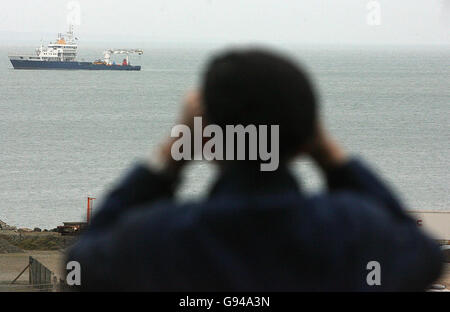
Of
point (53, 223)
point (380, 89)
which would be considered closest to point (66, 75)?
point (380, 89)

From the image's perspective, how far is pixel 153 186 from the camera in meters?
1.38

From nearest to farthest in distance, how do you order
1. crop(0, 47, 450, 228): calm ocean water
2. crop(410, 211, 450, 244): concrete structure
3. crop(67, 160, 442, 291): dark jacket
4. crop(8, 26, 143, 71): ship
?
1. crop(67, 160, 442, 291): dark jacket
2. crop(410, 211, 450, 244): concrete structure
3. crop(0, 47, 450, 228): calm ocean water
4. crop(8, 26, 143, 71): ship

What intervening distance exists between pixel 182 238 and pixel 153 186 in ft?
0.42

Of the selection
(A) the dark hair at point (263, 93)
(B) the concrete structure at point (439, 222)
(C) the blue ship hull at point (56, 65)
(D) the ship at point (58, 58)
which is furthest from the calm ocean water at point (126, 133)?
(A) the dark hair at point (263, 93)

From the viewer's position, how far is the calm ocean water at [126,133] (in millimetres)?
45281

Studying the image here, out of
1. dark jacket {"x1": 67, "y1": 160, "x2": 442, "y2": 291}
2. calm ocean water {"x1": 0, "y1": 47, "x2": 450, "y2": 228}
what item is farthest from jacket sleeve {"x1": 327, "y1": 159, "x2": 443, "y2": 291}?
calm ocean water {"x1": 0, "y1": 47, "x2": 450, "y2": 228}

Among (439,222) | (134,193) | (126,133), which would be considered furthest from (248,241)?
(126,133)

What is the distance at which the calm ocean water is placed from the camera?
45.3 metres

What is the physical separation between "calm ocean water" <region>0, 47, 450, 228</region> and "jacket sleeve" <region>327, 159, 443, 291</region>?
7.08m

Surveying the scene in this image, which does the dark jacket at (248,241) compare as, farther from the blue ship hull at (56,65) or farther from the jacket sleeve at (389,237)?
the blue ship hull at (56,65)

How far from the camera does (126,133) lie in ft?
229

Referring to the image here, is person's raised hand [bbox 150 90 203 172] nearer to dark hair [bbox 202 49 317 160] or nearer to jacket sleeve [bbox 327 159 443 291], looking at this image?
dark hair [bbox 202 49 317 160]

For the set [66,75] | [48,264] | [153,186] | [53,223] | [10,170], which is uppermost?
[66,75]
